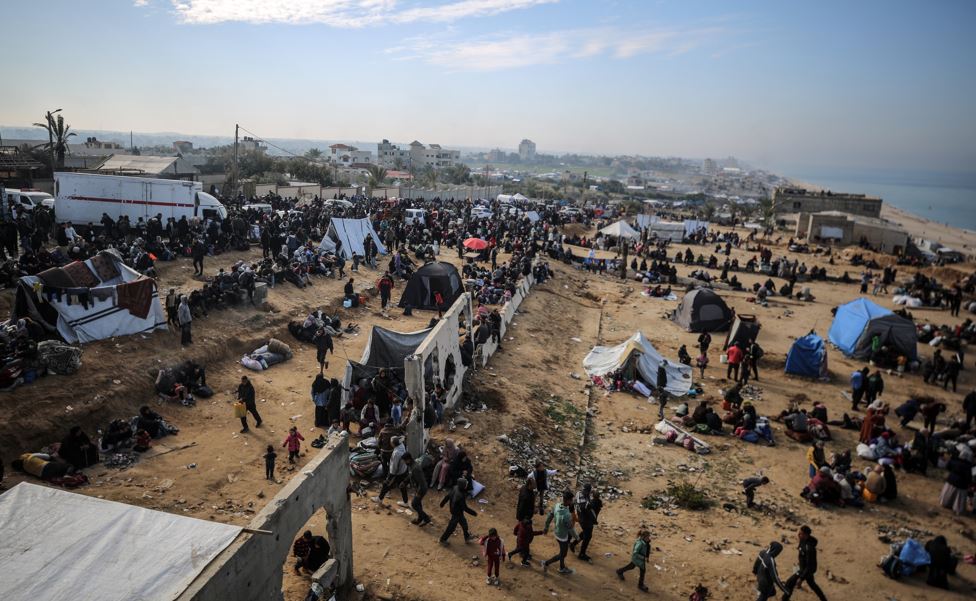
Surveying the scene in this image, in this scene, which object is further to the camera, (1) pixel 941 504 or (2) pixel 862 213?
(2) pixel 862 213

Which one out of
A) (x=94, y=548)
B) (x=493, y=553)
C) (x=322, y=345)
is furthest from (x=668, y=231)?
(x=94, y=548)

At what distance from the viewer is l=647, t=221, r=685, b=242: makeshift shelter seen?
42.6 metres

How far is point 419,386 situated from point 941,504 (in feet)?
32.2

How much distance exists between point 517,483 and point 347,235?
1531cm

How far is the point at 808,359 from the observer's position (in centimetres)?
1697

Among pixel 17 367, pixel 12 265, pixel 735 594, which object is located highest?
pixel 12 265

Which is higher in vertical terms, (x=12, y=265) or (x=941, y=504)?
→ (x=12, y=265)

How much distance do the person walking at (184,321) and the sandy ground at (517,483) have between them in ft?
1.00

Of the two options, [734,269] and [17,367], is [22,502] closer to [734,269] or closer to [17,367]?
[17,367]

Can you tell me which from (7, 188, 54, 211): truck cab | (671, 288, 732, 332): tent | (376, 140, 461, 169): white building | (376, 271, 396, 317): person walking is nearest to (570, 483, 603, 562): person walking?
A: (376, 271, 396, 317): person walking

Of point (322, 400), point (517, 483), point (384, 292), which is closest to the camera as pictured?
point (517, 483)

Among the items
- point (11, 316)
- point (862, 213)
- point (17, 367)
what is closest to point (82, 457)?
point (17, 367)

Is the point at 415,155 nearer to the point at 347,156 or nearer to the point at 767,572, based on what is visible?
the point at 347,156

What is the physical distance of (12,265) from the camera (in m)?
14.4
